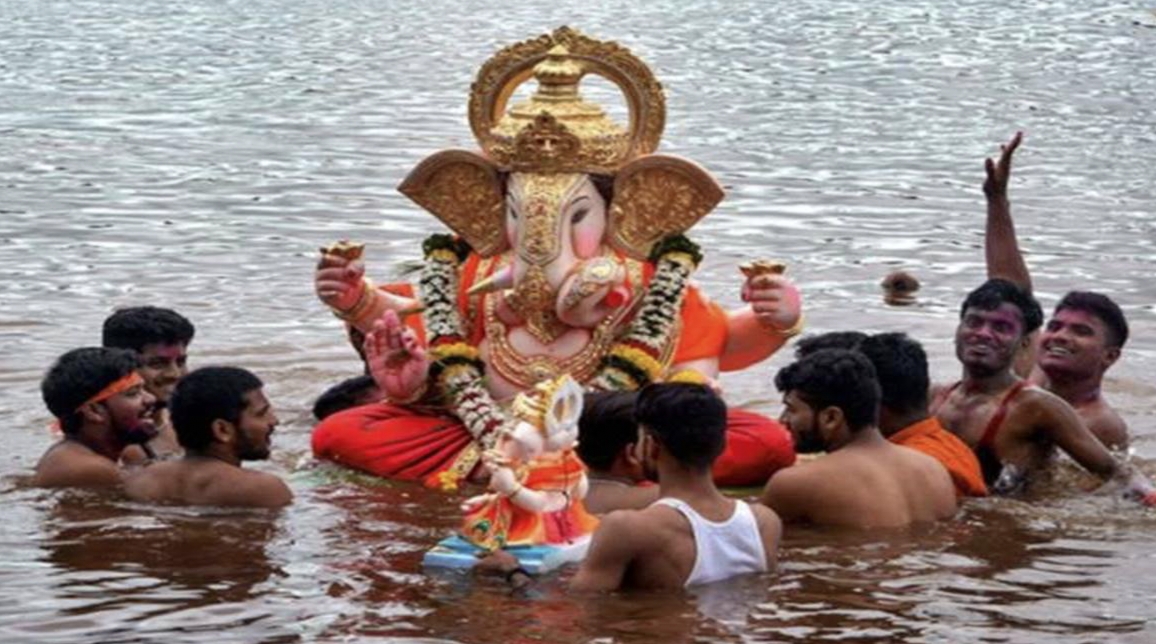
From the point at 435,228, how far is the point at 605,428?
947 centimetres

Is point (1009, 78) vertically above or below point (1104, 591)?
above

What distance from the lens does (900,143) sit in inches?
996

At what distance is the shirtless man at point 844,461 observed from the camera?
10117 mm

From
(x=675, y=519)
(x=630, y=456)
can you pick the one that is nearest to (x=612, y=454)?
(x=630, y=456)

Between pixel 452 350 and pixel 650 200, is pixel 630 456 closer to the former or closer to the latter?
pixel 452 350

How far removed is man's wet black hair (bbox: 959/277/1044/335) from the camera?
36.9ft

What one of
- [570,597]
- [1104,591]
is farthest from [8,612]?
[1104,591]

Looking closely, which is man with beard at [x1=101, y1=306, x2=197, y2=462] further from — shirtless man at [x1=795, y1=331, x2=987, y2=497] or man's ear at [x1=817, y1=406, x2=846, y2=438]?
man's ear at [x1=817, y1=406, x2=846, y2=438]

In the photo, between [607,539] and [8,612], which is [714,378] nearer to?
[607,539]

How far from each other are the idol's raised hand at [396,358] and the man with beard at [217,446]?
0.88 meters

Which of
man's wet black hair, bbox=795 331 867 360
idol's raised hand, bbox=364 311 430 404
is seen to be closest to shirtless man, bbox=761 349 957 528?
man's wet black hair, bbox=795 331 867 360

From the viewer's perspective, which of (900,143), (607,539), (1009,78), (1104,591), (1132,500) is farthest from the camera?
(1009,78)

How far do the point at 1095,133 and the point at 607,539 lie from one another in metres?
17.5

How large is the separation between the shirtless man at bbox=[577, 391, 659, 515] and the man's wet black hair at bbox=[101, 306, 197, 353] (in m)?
2.23
